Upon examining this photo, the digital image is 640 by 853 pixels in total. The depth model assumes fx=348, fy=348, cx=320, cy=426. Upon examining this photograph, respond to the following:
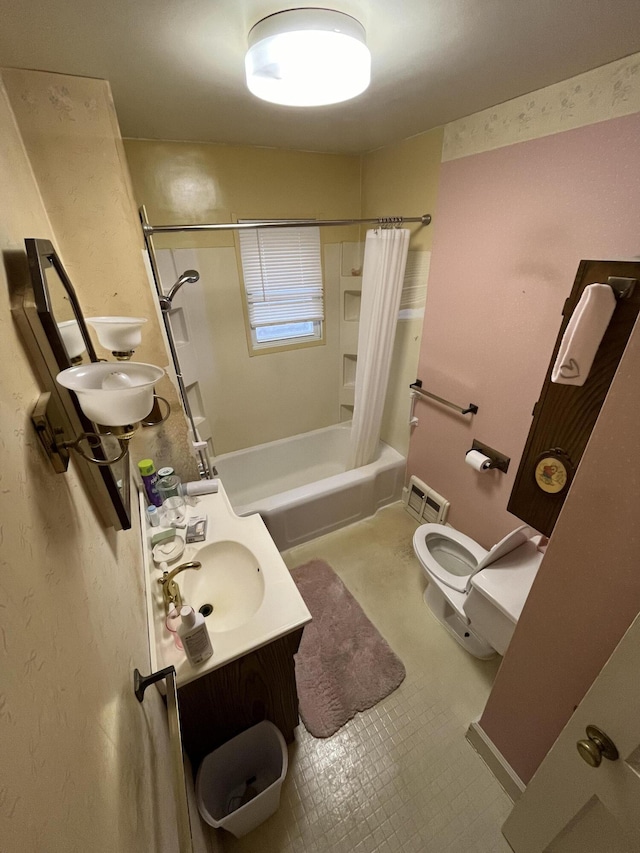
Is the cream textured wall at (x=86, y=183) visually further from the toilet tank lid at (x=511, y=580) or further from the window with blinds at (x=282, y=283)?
the toilet tank lid at (x=511, y=580)

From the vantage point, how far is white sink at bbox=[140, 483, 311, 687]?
1.03 m

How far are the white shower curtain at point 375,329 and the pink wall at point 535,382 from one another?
0.21 metres

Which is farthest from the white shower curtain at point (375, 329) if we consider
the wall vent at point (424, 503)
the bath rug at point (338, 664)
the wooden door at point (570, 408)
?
the wooden door at point (570, 408)

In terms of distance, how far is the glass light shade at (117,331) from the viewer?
877 millimetres

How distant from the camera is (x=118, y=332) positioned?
35.3 inches

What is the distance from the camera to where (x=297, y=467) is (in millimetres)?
2973

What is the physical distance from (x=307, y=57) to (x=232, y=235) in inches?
53.5

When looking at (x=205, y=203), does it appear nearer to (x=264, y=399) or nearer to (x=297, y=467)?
(x=264, y=399)

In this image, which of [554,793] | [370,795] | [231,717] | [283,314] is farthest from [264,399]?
[554,793]

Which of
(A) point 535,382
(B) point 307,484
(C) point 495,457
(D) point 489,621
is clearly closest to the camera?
(D) point 489,621

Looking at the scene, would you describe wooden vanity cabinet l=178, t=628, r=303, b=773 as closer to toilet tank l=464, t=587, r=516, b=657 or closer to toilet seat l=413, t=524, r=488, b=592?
toilet tank l=464, t=587, r=516, b=657

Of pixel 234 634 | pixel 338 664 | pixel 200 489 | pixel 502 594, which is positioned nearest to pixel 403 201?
pixel 200 489

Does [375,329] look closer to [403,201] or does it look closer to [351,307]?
[351,307]

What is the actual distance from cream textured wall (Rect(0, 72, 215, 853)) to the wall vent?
1876 millimetres
